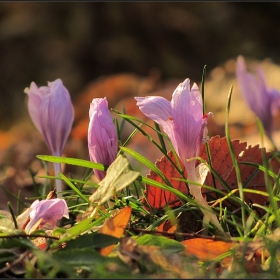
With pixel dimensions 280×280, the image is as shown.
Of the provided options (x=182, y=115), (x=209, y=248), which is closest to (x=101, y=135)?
(x=182, y=115)

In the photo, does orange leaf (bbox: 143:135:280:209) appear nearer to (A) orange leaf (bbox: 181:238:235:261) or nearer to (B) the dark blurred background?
(A) orange leaf (bbox: 181:238:235:261)

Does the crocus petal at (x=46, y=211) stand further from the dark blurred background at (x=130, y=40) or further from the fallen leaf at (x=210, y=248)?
the dark blurred background at (x=130, y=40)

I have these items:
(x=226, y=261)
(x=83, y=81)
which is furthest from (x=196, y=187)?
(x=83, y=81)

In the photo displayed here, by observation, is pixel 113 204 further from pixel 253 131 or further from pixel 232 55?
pixel 232 55

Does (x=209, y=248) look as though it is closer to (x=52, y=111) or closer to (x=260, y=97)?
(x=260, y=97)

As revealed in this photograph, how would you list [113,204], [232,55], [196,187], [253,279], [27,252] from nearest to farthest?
[253,279] → [27,252] → [196,187] → [113,204] → [232,55]

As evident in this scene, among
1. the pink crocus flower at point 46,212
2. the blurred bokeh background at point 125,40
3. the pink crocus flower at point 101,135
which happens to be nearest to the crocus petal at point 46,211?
A: the pink crocus flower at point 46,212

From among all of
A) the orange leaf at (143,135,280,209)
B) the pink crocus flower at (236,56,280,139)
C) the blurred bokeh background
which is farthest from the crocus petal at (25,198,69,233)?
the blurred bokeh background
